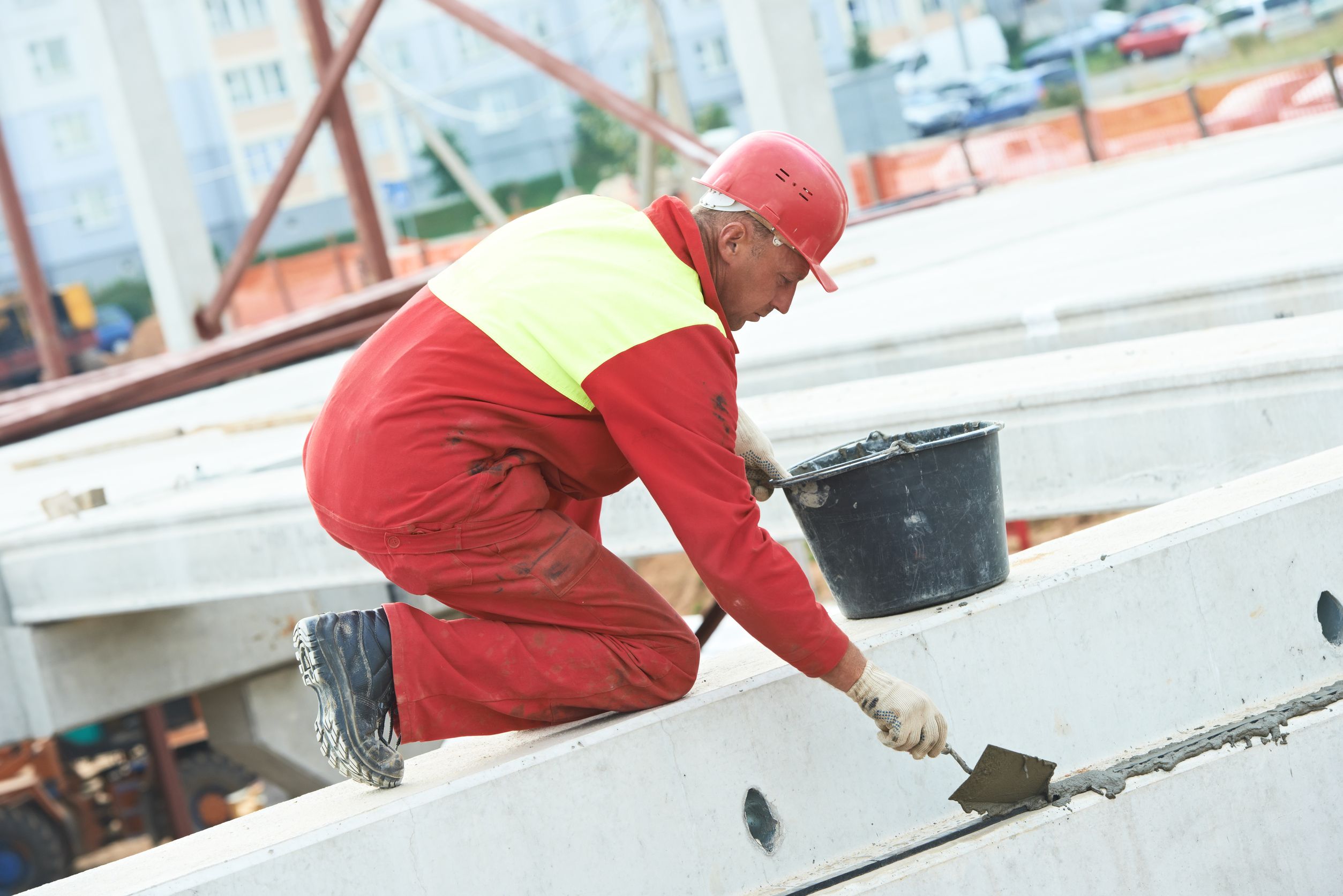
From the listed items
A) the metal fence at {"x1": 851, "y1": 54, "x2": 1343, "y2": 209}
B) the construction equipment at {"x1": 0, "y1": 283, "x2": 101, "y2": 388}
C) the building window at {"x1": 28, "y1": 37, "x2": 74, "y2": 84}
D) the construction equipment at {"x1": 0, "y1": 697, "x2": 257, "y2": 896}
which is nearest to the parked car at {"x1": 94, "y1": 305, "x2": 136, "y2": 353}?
the construction equipment at {"x1": 0, "y1": 283, "x2": 101, "y2": 388}

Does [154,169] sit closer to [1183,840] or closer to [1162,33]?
[1183,840]

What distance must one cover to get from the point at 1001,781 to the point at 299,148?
1005 cm

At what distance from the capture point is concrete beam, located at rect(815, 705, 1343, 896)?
2.77m

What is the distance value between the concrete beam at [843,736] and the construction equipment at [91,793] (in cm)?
846

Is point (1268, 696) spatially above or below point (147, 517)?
below

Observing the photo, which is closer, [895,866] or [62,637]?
[895,866]

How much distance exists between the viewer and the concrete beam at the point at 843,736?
259 cm

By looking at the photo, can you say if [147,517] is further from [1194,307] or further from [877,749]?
[1194,307]

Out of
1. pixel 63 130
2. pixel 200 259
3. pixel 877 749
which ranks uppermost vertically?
pixel 63 130

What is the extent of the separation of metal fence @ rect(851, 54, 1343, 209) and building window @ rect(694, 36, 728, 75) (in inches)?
1085

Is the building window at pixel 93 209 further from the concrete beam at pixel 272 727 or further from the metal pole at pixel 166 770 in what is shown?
the concrete beam at pixel 272 727

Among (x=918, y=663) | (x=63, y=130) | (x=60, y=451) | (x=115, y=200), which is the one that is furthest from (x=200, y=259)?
(x=63, y=130)

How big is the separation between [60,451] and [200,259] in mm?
4966

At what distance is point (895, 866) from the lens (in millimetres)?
2777
